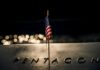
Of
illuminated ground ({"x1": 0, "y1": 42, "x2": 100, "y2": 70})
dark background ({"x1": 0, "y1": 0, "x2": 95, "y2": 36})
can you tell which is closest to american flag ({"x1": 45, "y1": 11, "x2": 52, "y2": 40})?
illuminated ground ({"x1": 0, "y1": 42, "x2": 100, "y2": 70})

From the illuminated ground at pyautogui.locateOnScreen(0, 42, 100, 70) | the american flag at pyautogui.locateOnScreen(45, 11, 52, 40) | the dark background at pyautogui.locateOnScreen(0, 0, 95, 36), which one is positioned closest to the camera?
the american flag at pyautogui.locateOnScreen(45, 11, 52, 40)

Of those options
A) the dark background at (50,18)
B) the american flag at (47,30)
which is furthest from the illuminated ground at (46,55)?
the dark background at (50,18)

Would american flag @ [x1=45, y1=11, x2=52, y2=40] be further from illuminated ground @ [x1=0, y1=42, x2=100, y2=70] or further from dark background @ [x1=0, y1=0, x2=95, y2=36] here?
dark background @ [x1=0, y1=0, x2=95, y2=36]

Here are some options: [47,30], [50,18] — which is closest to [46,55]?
[47,30]

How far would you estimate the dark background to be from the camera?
1230 cm

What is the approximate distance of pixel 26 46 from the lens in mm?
12133

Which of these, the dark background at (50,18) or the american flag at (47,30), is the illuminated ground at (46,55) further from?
the dark background at (50,18)

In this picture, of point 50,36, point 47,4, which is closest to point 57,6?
point 47,4

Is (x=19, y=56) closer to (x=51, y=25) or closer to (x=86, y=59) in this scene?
(x=51, y=25)

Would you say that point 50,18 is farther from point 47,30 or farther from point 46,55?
point 46,55

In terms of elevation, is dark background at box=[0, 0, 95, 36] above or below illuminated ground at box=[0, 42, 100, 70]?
above

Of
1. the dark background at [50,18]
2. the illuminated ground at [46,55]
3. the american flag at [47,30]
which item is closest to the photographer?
the american flag at [47,30]

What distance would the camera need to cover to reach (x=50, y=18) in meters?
12.5

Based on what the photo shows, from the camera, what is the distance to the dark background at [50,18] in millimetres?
12297
